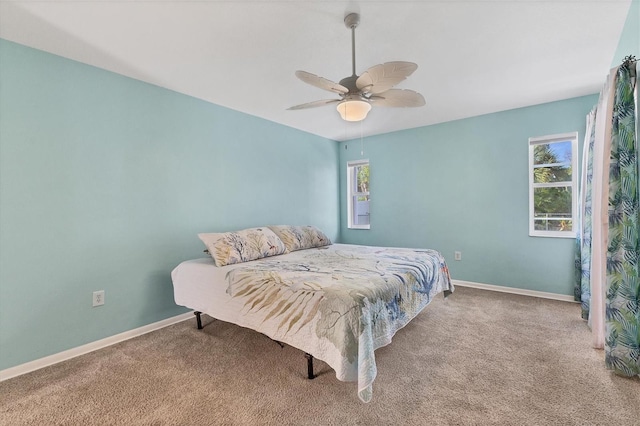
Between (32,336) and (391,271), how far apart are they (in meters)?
2.72

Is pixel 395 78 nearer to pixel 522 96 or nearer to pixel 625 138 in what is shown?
pixel 625 138

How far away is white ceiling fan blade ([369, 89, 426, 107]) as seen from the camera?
2.09 m

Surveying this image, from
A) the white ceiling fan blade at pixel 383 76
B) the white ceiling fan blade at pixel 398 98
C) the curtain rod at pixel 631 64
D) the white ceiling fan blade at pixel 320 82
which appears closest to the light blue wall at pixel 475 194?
the curtain rod at pixel 631 64

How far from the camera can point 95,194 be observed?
8.09 feet

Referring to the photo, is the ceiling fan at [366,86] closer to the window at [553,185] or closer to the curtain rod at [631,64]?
the curtain rod at [631,64]

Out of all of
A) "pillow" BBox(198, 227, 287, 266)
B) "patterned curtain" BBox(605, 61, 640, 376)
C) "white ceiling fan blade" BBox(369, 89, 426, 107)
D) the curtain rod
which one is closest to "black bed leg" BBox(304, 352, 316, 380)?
"pillow" BBox(198, 227, 287, 266)

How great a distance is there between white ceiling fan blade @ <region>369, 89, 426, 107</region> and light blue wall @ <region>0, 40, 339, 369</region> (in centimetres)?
208

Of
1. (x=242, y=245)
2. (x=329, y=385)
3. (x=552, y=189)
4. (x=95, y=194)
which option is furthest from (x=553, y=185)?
(x=95, y=194)

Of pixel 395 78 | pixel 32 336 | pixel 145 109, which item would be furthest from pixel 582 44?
pixel 32 336

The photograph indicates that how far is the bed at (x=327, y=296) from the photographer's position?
5.39ft

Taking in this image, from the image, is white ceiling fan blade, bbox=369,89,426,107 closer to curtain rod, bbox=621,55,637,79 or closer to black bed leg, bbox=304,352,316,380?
curtain rod, bbox=621,55,637,79

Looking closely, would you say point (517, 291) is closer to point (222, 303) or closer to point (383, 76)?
point (383, 76)

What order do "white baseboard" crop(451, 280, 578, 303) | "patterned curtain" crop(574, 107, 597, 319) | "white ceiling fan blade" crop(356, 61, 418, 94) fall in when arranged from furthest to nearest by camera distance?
"white baseboard" crop(451, 280, 578, 303), "patterned curtain" crop(574, 107, 597, 319), "white ceiling fan blade" crop(356, 61, 418, 94)

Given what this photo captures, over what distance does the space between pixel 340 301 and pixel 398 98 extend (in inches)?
59.8
